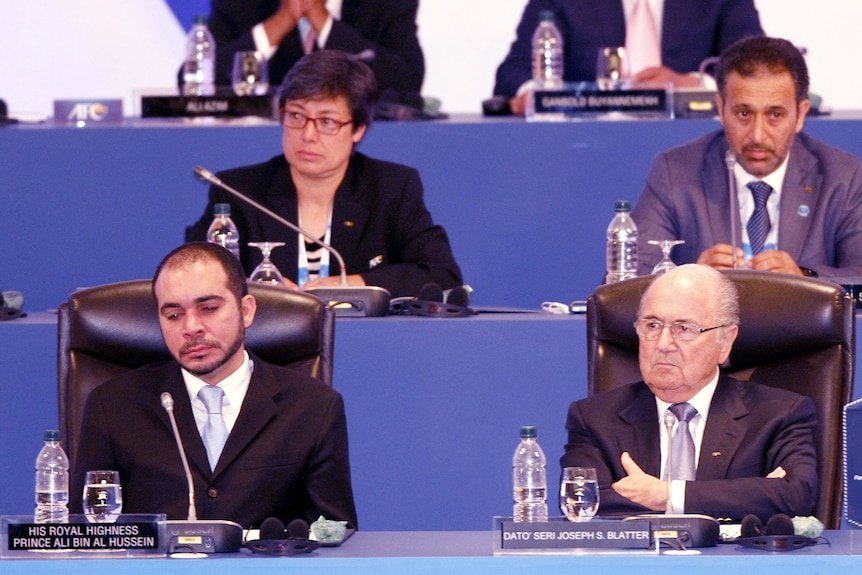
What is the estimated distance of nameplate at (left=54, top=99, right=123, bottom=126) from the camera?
18.5 ft

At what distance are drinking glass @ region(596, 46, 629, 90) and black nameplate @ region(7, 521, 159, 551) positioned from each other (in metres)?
3.26

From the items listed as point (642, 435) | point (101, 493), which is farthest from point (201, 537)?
point (642, 435)

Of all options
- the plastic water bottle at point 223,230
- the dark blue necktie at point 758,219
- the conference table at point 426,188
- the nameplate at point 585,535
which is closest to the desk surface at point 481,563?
the nameplate at point 585,535

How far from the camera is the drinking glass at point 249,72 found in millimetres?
5648

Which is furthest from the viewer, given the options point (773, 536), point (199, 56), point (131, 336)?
point (199, 56)

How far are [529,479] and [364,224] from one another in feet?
5.77

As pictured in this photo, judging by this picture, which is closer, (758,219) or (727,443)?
(727,443)

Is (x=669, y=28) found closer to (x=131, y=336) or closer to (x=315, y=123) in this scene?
(x=315, y=123)

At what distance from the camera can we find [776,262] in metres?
4.37

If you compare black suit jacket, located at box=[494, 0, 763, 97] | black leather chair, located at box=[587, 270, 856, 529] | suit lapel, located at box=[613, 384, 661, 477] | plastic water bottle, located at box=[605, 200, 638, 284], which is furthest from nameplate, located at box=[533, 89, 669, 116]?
suit lapel, located at box=[613, 384, 661, 477]

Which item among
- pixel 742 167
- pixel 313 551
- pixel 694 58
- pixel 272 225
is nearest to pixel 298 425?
pixel 313 551

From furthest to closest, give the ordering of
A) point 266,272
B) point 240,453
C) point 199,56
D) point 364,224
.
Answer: point 199,56, point 364,224, point 266,272, point 240,453

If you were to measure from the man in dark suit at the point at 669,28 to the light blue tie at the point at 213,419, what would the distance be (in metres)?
2.59

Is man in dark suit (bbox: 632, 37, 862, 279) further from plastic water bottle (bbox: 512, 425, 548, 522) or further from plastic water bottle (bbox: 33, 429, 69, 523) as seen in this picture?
plastic water bottle (bbox: 33, 429, 69, 523)
